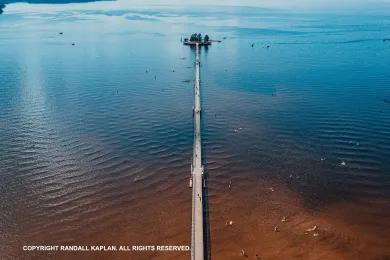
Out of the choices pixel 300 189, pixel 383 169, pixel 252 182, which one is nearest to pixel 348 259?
pixel 300 189

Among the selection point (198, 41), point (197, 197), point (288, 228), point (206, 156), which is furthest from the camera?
point (198, 41)

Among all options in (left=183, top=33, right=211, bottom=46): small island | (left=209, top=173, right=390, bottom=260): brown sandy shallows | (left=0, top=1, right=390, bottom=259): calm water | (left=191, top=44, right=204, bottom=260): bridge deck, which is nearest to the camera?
(left=191, top=44, right=204, bottom=260): bridge deck

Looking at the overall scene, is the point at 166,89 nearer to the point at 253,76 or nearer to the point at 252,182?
the point at 253,76

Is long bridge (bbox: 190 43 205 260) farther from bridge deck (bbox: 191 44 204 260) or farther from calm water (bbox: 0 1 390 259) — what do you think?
calm water (bbox: 0 1 390 259)

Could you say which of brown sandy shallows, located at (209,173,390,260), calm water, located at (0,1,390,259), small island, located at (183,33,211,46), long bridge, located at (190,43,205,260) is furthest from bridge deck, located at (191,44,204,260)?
small island, located at (183,33,211,46)

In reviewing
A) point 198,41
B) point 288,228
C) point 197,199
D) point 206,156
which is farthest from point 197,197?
point 198,41

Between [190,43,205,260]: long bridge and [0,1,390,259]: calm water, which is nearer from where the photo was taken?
[190,43,205,260]: long bridge

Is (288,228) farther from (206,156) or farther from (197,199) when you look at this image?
(206,156)

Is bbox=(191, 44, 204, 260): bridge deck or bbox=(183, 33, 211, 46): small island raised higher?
bbox=(183, 33, 211, 46): small island
